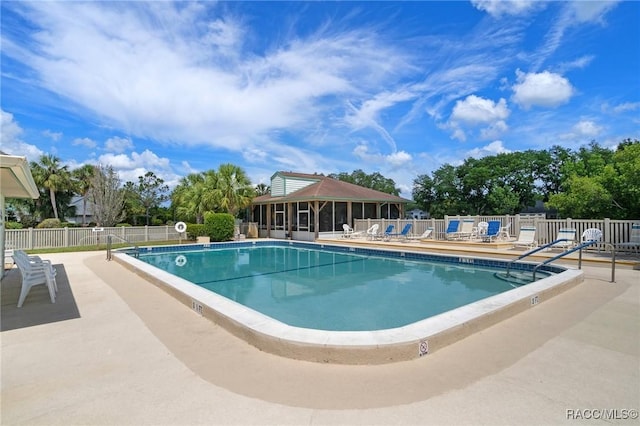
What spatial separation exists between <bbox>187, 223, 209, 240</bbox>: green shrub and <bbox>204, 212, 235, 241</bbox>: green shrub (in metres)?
0.26

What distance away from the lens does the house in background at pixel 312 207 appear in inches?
806

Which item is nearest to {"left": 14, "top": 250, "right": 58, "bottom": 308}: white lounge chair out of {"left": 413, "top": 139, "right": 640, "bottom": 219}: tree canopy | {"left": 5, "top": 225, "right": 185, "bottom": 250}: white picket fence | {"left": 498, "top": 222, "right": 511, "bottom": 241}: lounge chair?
{"left": 5, "top": 225, "right": 185, "bottom": 250}: white picket fence

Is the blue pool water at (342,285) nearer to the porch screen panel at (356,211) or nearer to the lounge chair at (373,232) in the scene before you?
the lounge chair at (373,232)

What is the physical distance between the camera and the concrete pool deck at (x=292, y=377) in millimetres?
2438

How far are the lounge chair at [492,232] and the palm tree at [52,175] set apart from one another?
3155cm

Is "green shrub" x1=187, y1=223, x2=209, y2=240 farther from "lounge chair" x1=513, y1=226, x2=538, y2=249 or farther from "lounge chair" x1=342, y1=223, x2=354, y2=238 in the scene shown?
"lounge chair" x1=513, y1=226, x2=538, y2=249

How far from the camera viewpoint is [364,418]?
7.77 ft

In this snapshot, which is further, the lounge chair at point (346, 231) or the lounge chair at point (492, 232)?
the lounge chair at point (346, 231)

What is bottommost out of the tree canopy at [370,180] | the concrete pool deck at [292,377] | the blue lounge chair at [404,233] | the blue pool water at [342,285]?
the blue pool water at [342,285]

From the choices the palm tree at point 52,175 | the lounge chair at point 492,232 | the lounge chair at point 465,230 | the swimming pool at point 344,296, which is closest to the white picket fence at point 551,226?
the lounge chair at point 465,230

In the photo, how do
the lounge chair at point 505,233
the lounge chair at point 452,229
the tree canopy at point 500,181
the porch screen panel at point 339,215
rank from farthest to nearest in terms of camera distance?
the tree canopy at point 500,181, the porch screen panel at point 339,215, the lounge chair at point 452,229, the lounge chair at point 505,233

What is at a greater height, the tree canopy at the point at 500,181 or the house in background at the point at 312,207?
the tree canopy at the point at 500,181

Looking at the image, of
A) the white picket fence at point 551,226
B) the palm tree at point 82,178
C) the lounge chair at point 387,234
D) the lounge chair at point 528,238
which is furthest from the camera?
the palm tree at point 82,178

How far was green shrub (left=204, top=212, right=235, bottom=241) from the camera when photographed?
19.3 meters
